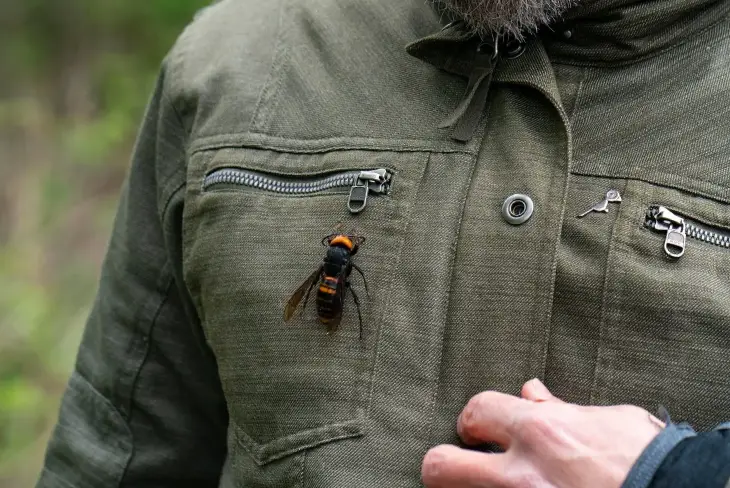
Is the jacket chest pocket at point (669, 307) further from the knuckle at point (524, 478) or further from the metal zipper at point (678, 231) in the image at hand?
the knuckle at point (524, 478)

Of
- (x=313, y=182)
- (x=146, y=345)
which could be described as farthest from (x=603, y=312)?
(x=146, y=345)

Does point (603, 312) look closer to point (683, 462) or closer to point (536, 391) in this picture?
point (536, 391)

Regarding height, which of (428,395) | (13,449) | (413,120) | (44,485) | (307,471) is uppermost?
(413,120)

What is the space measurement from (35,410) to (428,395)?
338 centimetres

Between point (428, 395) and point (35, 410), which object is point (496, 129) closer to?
point (428, 395)

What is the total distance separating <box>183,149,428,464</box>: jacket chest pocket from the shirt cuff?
1.45 feet

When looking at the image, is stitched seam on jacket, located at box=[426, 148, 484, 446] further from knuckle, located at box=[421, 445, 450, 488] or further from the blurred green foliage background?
the blurred green foliage background

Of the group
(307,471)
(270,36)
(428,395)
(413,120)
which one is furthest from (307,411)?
(270,36)

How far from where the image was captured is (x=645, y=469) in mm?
1130

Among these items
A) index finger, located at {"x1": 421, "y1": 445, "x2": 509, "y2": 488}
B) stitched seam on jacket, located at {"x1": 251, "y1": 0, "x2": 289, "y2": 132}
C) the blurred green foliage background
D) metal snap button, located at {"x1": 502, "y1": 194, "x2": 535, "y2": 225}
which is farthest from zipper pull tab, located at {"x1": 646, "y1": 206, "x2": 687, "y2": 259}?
the blurred green foliage background

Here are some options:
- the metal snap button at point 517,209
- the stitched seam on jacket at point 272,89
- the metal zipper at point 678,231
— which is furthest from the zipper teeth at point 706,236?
the stitched seam on jacket at point 272,89

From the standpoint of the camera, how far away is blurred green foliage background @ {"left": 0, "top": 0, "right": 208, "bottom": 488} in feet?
15.0

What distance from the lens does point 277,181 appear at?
160cm

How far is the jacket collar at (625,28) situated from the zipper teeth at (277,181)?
40 cm
